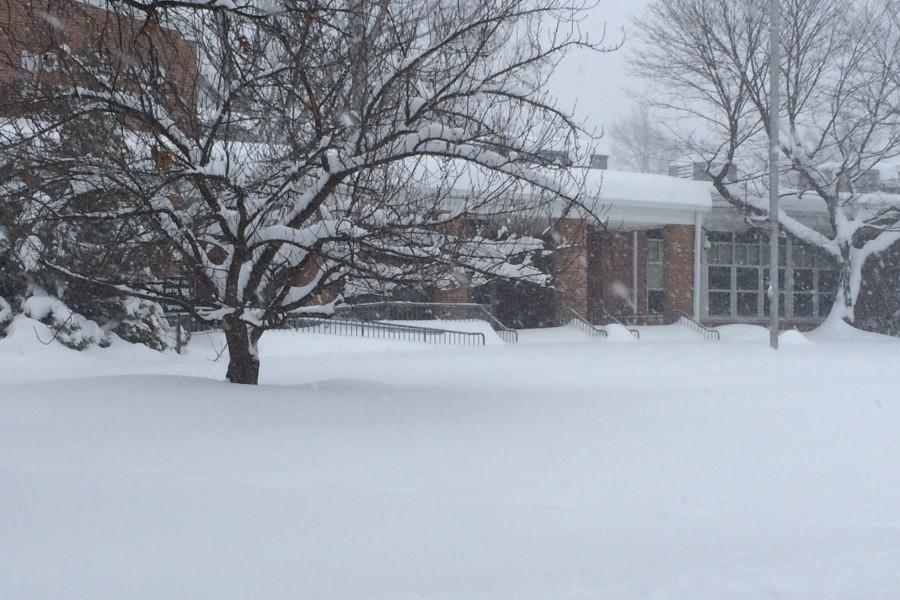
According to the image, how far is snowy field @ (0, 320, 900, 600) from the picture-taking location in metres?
4.91

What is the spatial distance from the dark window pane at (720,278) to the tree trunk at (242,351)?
27847 millimetres

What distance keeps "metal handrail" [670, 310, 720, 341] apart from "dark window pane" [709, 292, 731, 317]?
318 centimetres

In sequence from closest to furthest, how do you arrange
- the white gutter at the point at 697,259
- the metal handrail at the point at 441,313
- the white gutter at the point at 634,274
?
the metal handrail at the point at 441,313 < the white gutter at the point at 697,259 < the white gutter at the point at 634,274

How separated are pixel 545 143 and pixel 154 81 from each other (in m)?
3.91

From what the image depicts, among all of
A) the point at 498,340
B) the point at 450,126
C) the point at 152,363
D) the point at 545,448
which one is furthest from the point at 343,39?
the point at 498,340

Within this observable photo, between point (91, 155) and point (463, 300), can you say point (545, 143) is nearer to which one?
point (91, 155)

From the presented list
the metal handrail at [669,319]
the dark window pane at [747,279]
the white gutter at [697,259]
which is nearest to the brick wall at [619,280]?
the metal handrail at [669,319]

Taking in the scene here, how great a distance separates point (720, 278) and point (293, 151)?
95.4ft

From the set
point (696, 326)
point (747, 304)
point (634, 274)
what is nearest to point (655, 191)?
point (696, 326)

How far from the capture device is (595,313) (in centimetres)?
3394

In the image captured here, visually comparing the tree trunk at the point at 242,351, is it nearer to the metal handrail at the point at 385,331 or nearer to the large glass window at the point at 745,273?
the metal handrail at the point at 385,331

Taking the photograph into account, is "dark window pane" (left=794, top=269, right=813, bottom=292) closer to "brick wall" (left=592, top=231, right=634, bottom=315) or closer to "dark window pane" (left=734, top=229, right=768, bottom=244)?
"dark window pane" (left=734, top=229, right=768, bottom=244)

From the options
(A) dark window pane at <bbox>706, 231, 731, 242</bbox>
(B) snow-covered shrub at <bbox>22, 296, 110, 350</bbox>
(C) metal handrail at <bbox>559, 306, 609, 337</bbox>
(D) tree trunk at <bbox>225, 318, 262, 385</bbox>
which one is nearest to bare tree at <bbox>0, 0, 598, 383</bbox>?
(D) tree trunk at <bbox>225, 318, 262, 385</bbox>

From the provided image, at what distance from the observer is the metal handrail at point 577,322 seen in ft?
95.6
